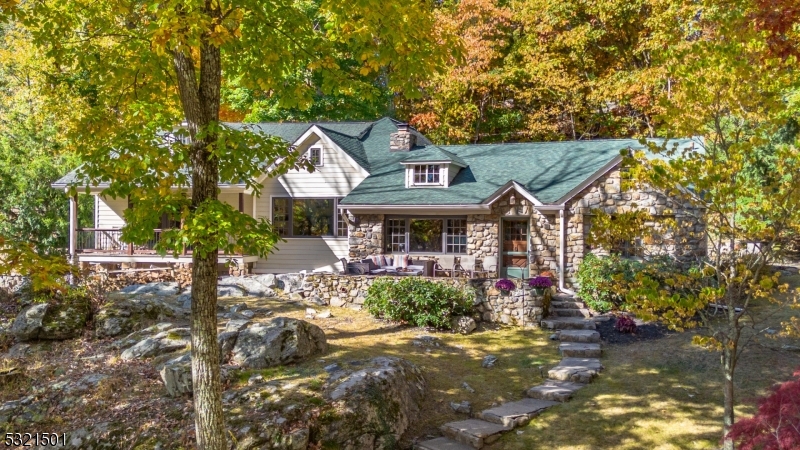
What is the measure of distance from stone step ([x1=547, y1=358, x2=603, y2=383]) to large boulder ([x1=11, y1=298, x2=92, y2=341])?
9.69 metres

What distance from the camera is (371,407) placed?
7.93 m

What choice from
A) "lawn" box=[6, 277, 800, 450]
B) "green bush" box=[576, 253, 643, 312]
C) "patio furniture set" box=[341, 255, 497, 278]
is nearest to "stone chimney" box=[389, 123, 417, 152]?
"patio furniture set" box=[341, 255, 497, 278]

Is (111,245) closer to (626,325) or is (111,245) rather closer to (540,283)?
(540,283)

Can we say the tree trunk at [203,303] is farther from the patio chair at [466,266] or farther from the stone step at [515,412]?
the patio chair at [466,266]

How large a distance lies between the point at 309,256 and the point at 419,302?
755 cm

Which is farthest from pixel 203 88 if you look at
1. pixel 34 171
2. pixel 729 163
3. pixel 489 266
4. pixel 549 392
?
pixel 34 171

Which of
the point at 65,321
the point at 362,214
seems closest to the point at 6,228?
the point at 65,321

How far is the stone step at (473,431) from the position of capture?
25.5ft

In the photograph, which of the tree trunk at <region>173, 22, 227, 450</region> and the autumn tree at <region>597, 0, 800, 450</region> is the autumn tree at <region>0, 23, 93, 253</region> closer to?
the tree trunk at <region>173, 22, 227, 450</region>

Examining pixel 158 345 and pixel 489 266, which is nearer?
pixel 158 345

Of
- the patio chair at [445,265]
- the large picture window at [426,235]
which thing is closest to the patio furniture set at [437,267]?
the patio chair at [445,265]

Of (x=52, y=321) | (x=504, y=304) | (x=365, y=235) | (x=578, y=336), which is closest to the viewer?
(x=52, y=321)

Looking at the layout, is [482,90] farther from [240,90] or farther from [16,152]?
[16,152]

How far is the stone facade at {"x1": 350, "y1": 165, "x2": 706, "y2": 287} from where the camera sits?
50.6ft
